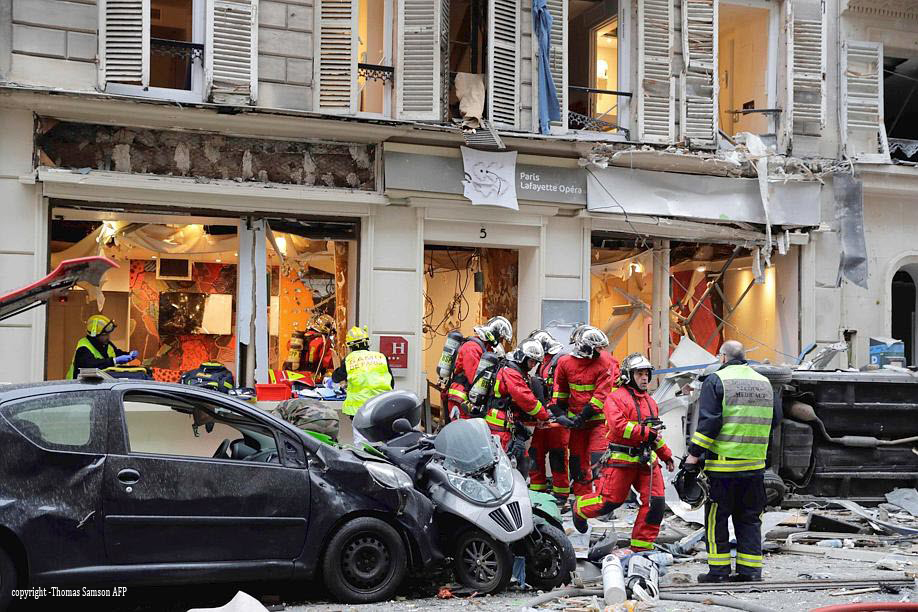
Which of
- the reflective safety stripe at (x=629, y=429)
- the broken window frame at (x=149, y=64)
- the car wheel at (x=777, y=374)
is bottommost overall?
the reflective safety stripe at (x=629, y=429)

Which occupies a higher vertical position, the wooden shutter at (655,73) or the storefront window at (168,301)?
the wooden shutter at (655,73)

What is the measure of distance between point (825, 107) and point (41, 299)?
39.2ft

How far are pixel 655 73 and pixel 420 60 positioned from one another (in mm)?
3545

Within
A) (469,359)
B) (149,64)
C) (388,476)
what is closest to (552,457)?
(469,359)

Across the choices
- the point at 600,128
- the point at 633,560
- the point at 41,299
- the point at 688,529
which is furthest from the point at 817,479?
the point at 41,299

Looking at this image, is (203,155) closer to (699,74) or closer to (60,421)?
(60,421)

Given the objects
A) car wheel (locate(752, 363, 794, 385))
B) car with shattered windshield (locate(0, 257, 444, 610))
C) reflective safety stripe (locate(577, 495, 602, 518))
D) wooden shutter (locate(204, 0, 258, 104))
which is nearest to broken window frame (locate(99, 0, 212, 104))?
wooden shutter (locate(204, 0, 258, 104))

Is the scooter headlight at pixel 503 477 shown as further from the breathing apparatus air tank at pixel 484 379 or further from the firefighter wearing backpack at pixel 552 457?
the firefighter wearing backpack at pixel 552 457

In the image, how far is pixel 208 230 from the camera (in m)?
13.0

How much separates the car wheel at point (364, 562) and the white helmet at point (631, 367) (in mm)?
2460

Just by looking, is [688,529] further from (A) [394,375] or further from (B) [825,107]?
(B) [825,107]

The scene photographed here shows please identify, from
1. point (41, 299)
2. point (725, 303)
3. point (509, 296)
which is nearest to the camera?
point (41, 299)

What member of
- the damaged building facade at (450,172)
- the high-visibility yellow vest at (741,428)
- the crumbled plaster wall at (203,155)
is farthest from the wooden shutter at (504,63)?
the high-visibility yellow vest at (741,428)

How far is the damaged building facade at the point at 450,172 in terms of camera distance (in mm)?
11750
